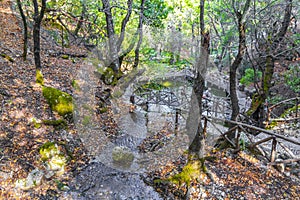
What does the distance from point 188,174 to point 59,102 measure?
14.0ft

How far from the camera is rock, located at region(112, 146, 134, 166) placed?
20.4 ft

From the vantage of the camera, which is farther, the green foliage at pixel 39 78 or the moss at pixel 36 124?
the green foliage at pixel 39 78

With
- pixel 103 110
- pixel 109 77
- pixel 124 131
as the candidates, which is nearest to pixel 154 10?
pixel 109 77

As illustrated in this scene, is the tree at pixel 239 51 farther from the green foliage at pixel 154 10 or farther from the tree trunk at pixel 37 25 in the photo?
the green foliage at pixel 154 10

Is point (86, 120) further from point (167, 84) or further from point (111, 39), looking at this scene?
point (167, 84)

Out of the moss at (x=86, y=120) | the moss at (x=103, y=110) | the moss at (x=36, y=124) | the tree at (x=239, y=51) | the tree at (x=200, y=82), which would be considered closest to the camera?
the tree at (x=200, y=82)

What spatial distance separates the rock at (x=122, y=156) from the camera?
20.4 feet

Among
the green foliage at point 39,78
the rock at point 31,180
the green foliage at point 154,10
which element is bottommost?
→ the rock at point 31,180

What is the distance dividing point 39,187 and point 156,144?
11.7ft

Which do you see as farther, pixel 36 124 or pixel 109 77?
pixel 109 77

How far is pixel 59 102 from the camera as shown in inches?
271

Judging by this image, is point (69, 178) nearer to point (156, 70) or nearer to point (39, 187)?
point (39, 187)

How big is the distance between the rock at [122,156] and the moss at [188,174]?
146 cm

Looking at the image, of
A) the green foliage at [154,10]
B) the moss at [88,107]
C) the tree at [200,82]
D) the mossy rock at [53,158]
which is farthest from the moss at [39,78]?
the green foliage at [154,10]
